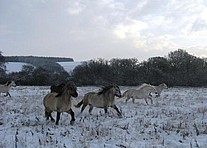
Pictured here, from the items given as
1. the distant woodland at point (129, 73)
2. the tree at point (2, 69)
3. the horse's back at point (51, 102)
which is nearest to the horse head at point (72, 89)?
the horse's back at point (51, 102)

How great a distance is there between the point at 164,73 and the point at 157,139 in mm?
51060

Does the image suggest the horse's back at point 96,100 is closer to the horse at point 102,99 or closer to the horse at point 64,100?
the horse at point 102,99

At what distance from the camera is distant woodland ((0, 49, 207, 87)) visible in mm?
56125

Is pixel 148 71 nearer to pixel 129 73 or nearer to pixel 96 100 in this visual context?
pixel 129 73

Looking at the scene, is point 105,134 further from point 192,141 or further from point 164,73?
point 164,73

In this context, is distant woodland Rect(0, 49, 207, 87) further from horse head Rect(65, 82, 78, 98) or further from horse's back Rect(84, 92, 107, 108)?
horse head Rect(65, 82, 78, 98)

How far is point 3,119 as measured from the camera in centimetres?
1152

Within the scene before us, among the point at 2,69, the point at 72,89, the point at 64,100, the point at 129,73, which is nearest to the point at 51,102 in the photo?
the point at 64,100

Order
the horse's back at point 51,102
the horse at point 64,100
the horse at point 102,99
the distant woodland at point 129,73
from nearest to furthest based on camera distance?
the horse at point 64,100 → the horse's back at point 51,102 → the horse at point 102,99 → the distant woodland at point 129,73

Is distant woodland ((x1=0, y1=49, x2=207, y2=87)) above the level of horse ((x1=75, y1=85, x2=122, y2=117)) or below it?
above

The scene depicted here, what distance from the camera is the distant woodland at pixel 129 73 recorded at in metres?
56.1

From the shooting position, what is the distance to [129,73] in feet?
198

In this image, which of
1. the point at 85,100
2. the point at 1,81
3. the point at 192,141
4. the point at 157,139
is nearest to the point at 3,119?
the point at 85,100

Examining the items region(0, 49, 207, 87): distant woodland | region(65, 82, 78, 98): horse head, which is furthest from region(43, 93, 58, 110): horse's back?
region(0, 49, 207, 87): distant woodland
